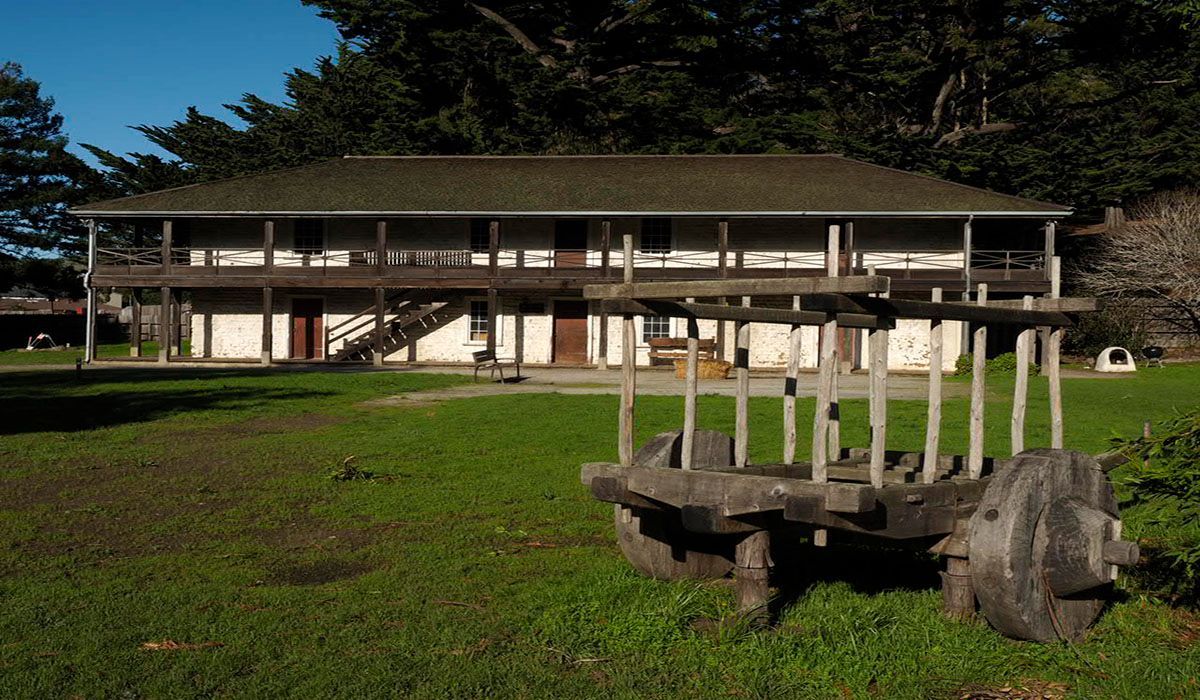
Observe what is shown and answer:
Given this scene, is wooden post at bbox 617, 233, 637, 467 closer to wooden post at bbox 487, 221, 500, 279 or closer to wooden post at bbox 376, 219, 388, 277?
wooden post at bbox 487, 221, 500, 279

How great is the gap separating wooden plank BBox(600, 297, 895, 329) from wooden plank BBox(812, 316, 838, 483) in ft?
0.32

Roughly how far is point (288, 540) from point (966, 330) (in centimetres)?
2997

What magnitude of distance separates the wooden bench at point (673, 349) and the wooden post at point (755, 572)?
24772 mm

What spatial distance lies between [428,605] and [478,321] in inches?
1186

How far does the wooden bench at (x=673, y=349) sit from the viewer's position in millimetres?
31453

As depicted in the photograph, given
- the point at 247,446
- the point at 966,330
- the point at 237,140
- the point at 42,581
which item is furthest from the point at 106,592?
the point at 237,140

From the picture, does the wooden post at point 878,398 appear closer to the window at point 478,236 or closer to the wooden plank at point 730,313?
the wooden plank at point 730,313

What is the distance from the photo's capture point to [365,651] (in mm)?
5719

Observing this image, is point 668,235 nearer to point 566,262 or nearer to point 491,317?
point 566,262

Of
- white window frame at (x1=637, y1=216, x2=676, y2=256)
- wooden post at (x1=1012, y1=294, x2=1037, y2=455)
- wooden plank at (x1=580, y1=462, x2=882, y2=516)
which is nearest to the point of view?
wooden plank at (x1=580, y1=462, x2=882, y2=516)

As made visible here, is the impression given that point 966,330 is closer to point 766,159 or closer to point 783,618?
point 766,159

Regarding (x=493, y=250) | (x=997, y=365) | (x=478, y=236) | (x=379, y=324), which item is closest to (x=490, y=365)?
(x=493, y=250)

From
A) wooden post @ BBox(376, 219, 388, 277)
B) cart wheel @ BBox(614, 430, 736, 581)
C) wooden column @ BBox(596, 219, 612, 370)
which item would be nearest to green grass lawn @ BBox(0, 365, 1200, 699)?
cart wheel @ BBox(614, 430, 736, 581)

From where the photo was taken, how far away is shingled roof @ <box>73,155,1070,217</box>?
3294 cm
